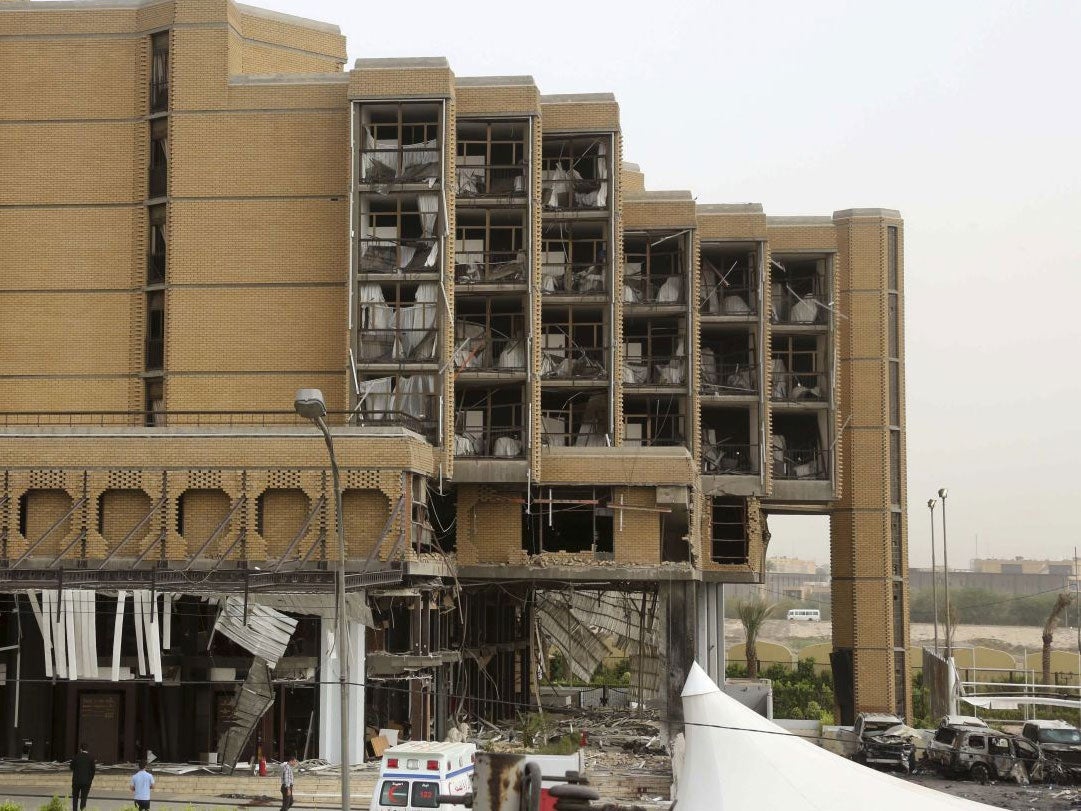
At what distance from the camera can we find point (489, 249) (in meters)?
50.6

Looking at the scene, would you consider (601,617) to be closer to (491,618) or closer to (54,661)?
(491,618)

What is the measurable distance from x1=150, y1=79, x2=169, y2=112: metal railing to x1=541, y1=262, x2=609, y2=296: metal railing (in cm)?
1440

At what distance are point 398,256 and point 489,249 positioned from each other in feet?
16.8

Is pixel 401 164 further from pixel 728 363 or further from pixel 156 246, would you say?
pixel 728 363

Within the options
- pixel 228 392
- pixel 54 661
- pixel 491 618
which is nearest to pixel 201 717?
pixel 54 661

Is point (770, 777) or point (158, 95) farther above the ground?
point (158, 95)

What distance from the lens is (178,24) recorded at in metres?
47.5

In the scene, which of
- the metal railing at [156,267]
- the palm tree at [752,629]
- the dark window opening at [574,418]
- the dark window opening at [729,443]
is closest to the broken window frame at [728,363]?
the dark window opening at [729,443]

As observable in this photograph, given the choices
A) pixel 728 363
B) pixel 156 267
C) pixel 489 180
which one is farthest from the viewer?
pixel 728 363

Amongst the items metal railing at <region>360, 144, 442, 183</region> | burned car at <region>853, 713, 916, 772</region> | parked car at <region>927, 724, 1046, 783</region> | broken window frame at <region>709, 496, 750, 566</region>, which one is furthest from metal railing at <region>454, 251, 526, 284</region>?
parked car at <region>927, 724, 1046, 783</region>

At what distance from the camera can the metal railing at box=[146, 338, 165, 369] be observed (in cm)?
4803

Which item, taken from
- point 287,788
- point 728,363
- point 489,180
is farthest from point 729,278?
point 287,788

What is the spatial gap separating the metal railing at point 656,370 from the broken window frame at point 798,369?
580cm

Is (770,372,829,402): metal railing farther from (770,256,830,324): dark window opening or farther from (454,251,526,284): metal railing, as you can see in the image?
(454,251,526,284): metal railing
